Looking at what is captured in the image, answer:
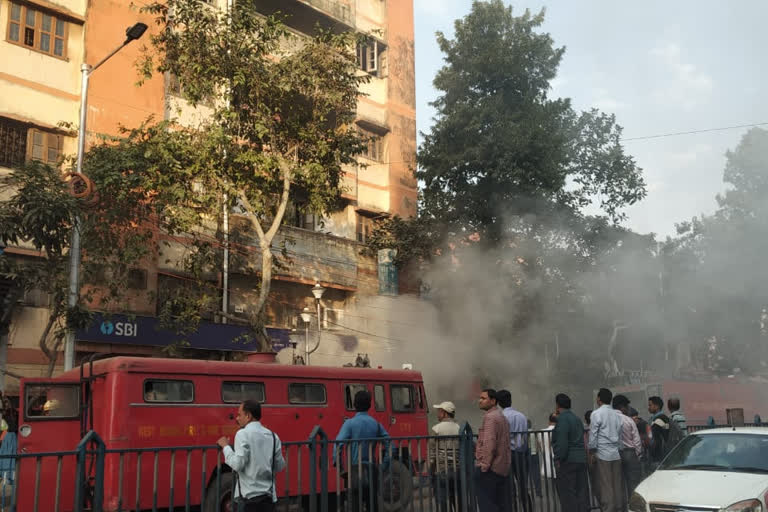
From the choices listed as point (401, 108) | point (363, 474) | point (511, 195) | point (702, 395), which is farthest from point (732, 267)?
point (363, 474)

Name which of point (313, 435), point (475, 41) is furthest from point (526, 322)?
point (313, 435)

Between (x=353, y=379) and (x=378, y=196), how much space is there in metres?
13.4

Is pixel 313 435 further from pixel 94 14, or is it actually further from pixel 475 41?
pixel 475 41

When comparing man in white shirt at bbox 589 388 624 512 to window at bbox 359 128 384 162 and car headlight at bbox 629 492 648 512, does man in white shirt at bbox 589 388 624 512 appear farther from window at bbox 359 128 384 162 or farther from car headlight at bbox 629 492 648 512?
window at bbox 359 128 384 162

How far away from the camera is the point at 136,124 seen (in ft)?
→ 63.9

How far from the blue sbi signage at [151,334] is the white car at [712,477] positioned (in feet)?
31.7

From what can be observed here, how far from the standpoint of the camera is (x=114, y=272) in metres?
17.1

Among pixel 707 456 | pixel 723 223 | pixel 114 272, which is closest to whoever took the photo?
pixel 707 456

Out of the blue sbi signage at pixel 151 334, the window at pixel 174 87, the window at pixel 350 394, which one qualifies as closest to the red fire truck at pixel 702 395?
the blue sbi signage at pixel 151 334

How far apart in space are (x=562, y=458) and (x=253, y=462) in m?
4.31

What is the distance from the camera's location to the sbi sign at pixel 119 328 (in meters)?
17.4

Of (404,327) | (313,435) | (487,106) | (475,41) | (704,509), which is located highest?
(475,41)

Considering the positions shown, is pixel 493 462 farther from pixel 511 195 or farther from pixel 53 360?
pixel 511 195

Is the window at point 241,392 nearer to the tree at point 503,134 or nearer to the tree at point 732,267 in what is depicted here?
the tree at point 503,134
